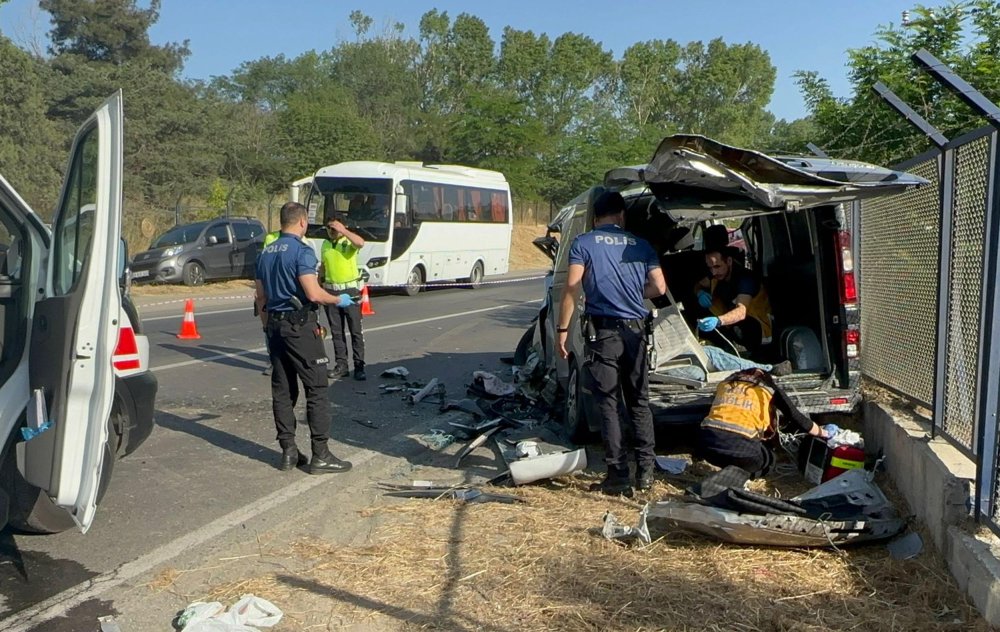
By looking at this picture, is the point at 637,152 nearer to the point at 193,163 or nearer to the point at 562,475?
the point at 193,163

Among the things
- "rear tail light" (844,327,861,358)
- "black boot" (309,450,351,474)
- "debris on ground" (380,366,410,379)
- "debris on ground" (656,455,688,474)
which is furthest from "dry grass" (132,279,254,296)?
"rear tail light" (844,327,861,358)

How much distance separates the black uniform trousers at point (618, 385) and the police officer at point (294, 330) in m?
1.81

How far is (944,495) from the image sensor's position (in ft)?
13.8

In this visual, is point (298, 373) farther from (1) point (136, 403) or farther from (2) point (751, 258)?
(2) point (751, 258)

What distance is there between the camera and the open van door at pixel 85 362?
405cm

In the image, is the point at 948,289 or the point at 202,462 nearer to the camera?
the point at 948,289

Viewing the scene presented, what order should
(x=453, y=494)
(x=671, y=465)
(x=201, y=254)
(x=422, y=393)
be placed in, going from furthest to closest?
(x=201, y=254) → (x=422, y=393) → (x=671, y=465) → (x=453, y=494)

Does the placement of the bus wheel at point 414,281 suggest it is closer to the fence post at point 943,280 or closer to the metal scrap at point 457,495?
the metal scrap at point 457,495

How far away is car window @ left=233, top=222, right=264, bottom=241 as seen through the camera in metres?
24.5

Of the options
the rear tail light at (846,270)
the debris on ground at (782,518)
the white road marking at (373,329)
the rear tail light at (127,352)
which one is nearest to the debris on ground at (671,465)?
the debris on ground at (782,518)

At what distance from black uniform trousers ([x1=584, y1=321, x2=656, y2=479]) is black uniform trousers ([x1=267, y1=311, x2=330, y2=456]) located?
1807 millimetres

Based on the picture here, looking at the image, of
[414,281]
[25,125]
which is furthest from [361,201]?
[25,125]

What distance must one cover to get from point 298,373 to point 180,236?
1863cm

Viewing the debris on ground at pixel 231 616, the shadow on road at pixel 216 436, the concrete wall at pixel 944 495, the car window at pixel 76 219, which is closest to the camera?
the concrete wall at pixel 944 495
